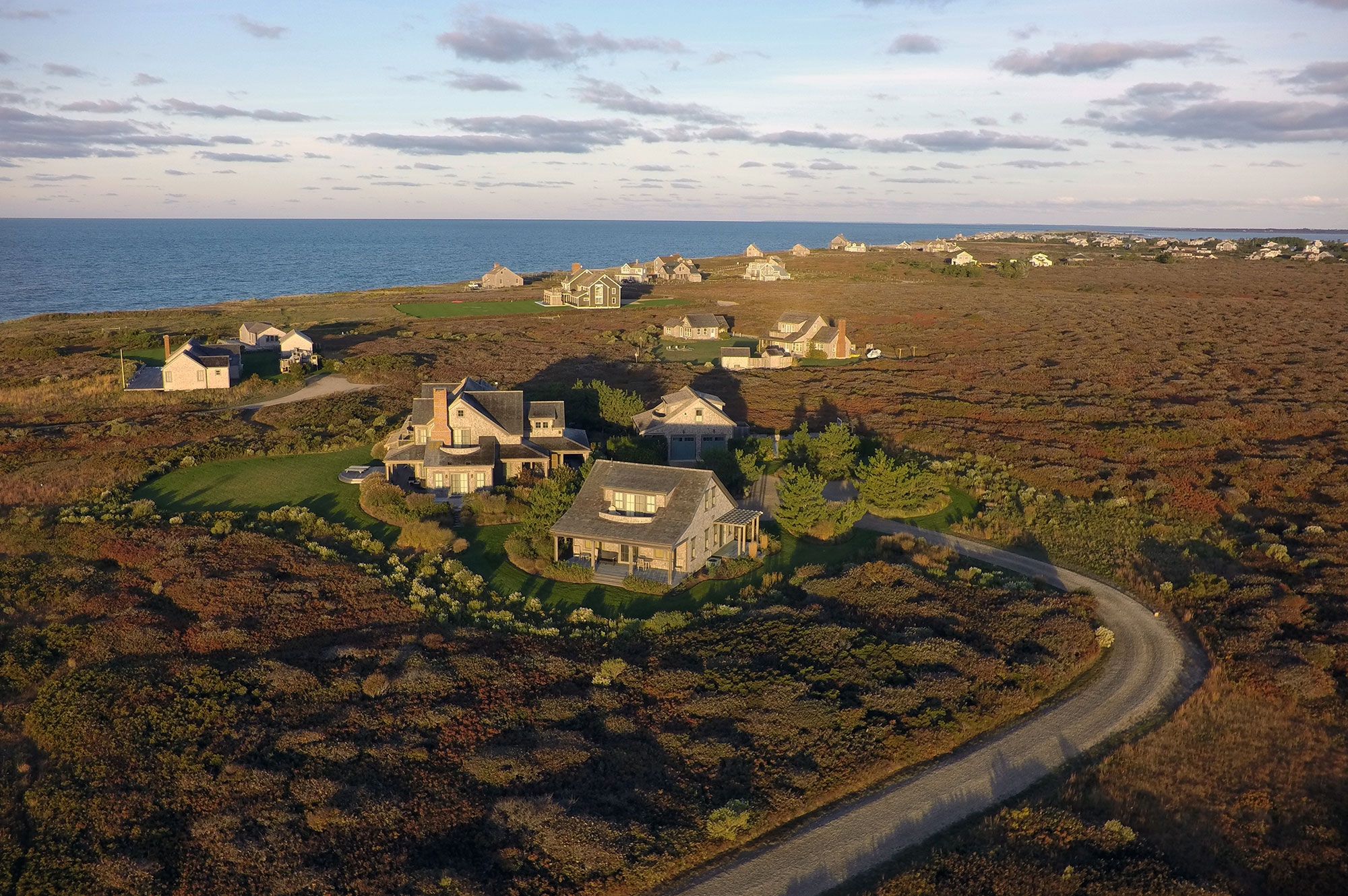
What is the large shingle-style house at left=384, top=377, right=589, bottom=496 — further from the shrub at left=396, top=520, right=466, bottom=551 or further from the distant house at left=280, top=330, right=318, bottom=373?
the distant house at left=280, top=330, right=318, bottom=373

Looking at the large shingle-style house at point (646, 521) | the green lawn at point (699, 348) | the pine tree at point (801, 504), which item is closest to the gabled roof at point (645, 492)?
the large shingle-style house at point (646, 521)

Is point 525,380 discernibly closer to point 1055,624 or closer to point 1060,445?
point 1060,445

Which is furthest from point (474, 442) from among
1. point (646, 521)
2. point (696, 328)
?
point (696, 328)

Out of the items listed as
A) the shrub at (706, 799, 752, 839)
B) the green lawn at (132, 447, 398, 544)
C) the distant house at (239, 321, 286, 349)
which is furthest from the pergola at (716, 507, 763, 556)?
the distant house at (239, 321, 286, 349)

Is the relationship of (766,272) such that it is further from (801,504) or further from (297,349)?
(801,504)

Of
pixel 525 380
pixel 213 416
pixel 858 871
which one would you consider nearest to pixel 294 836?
pixel 858 871
